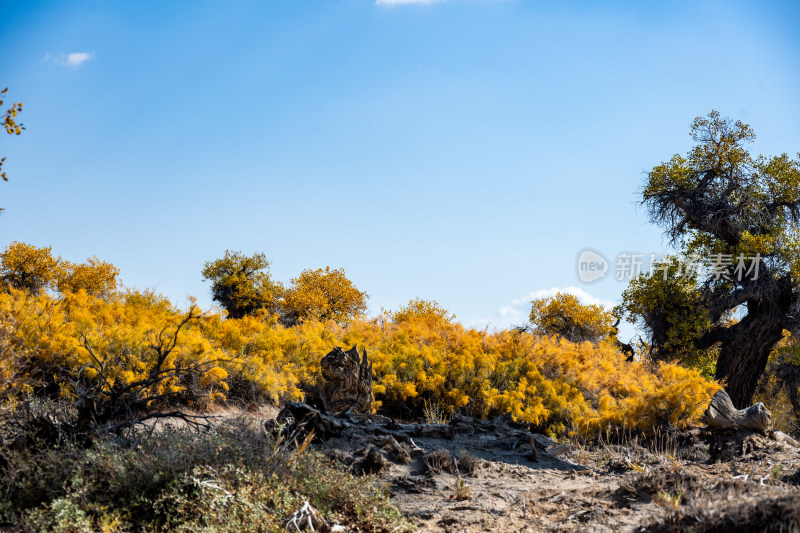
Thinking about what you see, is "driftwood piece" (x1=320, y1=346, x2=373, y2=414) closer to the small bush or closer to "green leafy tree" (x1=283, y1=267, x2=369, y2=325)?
the small bush

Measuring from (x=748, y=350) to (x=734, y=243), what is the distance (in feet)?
9.02

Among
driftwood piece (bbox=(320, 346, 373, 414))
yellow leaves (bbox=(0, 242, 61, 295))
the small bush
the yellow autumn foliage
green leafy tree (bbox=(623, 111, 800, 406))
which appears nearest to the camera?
the small bush

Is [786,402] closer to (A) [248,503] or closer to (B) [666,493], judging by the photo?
(B) [666,493]

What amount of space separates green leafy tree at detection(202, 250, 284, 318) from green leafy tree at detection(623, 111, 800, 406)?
13187 mm

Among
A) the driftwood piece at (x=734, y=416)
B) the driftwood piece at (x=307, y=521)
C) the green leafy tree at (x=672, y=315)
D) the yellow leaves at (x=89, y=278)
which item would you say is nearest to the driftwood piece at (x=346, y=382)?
the driftwood piece at (x=307, y=521)

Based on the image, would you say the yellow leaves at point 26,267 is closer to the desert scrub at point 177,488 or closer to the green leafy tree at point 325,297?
the green leafy tree at point 325,297

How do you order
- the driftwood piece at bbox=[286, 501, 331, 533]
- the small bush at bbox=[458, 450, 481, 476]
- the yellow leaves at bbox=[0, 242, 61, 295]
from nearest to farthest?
1. the driftwood piece at bbox=[286, 501, 331, 533]
2. the small bush at bbox=[458, 450, 481, 476]
3. the yellow leaves at bbox=[0, 242, 61, 295]

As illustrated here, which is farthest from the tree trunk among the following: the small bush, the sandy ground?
the small bush

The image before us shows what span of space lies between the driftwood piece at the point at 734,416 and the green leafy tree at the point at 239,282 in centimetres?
1549

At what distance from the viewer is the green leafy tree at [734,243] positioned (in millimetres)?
13953

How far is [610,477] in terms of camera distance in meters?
6.06

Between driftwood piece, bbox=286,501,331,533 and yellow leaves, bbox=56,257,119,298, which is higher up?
yellow leaves, bbox=56,257,119,298

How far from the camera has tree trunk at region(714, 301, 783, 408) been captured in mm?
14422

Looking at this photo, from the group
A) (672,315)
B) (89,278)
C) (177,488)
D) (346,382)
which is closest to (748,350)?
(672,315)
